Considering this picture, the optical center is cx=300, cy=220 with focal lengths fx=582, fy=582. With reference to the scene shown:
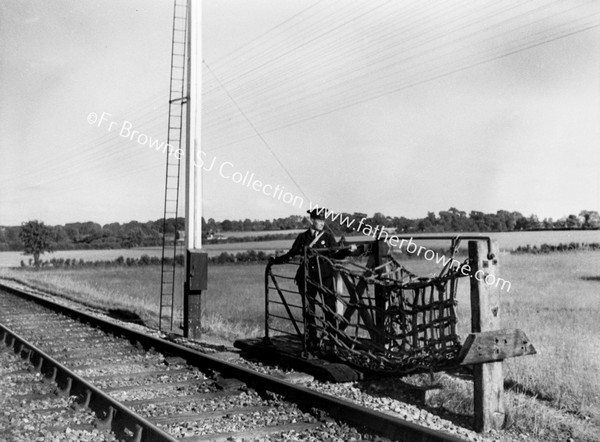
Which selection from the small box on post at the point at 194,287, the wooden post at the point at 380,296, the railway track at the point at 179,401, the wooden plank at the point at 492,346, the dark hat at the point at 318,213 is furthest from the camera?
the small box on post at the point at 194,287

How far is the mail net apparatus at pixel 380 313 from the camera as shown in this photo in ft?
20.9

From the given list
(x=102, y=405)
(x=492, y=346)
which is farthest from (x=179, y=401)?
(x=492, y=346)

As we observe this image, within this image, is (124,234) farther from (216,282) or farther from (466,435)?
(466,435)

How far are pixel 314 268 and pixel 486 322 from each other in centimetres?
292

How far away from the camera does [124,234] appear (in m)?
74.7

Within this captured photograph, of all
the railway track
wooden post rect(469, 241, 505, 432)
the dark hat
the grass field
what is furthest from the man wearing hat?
wooden post rect(469, 241, 505, 432)

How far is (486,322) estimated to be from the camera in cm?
559

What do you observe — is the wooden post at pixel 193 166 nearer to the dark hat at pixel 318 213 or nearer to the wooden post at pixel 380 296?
the dark hat at pixel 318 213

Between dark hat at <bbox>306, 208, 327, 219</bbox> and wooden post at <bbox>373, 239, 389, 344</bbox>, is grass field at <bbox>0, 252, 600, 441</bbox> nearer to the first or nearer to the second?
wooden post at <bbox>373, 239, 389, 344</bbox>

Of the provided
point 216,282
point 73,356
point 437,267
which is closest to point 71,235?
point 216,282

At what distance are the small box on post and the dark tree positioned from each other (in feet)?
189

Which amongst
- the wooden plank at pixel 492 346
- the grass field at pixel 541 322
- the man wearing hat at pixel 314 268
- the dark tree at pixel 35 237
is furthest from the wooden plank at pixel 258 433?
the dark tree at pixel 35 237

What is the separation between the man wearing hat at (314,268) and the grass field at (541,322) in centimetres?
195

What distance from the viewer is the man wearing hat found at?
25.4 feet
